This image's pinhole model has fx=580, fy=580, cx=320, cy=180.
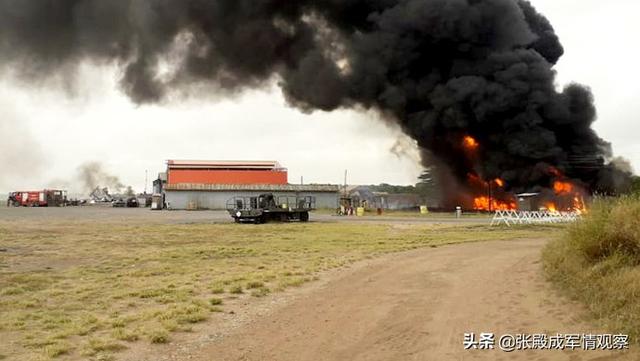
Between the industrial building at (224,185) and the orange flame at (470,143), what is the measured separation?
72.0ft

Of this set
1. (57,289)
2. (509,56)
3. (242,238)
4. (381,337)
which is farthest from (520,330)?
(509,56)

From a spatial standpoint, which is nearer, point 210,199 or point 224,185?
point 210,199

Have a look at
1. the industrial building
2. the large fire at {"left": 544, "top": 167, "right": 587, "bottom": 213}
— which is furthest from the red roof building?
the large fire at {"left": 544, "top": 167, "right": 587, "bottom": 213}

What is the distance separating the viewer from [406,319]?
8180 mm

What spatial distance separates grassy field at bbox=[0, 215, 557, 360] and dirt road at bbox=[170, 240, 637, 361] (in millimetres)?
1179

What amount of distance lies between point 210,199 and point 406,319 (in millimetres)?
63800

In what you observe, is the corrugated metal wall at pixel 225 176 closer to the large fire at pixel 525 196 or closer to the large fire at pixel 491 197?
the large fire at pixel 525 196

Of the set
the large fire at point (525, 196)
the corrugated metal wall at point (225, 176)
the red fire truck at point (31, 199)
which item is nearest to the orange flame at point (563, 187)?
the large fire at point (525, 196)

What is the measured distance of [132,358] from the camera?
6621 millimetres

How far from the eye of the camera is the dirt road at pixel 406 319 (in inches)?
261

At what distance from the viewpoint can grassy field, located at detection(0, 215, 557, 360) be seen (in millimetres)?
7660

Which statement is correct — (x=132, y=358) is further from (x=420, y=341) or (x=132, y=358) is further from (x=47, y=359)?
(x=420, y=341)

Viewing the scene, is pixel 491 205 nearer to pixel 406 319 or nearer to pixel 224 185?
pixel 224 185

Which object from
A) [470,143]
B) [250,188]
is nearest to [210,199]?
[250,188]
